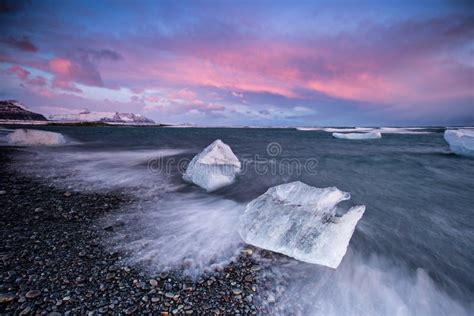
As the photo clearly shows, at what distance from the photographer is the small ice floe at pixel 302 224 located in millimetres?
3055

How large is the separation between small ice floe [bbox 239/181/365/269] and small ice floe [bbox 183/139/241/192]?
268 centimetres

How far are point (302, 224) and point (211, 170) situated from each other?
152 inches

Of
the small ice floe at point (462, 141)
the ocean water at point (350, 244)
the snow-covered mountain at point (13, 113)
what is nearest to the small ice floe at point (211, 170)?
the ocean water at point (350, 244)

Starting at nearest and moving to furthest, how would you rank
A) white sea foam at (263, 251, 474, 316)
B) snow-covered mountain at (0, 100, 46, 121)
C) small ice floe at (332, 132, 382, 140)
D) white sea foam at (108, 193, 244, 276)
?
white sea foam at (263, 251, 474, 316) → white sea foam at (108, 193, 244, 276) → small ice floe at (332, 132, 382, 140) → snow-covered mountain at (0, 100, 46, 121)

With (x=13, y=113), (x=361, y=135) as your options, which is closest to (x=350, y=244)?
(x=361, y=135)

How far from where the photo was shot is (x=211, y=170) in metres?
6.68

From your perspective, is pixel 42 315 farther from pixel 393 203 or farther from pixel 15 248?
pixel 393 203

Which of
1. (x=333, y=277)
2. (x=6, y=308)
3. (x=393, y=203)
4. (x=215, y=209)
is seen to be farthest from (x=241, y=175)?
(x=6, y=308)

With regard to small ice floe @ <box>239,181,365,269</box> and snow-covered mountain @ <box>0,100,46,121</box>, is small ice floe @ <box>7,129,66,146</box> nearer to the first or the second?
small ice floe @ <box>239,181,365,269</box>

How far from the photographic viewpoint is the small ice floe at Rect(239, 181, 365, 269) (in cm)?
305

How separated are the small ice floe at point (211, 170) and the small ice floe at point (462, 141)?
739 inches

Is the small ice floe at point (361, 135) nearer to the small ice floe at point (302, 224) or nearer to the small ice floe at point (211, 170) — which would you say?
the small ice floe at point (211, 170)

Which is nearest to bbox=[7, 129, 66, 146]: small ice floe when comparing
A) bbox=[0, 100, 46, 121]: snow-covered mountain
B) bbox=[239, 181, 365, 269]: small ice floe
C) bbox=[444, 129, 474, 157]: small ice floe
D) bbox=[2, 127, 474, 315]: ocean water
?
bbox=[2, 127, 474, 315]: ocean water

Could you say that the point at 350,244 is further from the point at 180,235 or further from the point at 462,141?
the point at 462,141
